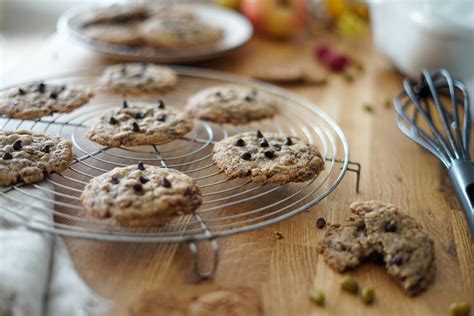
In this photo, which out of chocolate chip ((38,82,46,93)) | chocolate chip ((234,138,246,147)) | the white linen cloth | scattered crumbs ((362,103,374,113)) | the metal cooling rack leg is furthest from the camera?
scattered crumbs ((362,103,374,113))

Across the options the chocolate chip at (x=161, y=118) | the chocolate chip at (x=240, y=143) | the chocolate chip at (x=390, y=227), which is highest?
the chocolate chip at (x=161, y=118)

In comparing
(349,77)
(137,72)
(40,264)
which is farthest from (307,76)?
(40,264)

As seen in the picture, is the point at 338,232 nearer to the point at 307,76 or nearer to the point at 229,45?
the point at 307,76

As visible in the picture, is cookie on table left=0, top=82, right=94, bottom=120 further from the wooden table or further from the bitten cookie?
the bitten cookie

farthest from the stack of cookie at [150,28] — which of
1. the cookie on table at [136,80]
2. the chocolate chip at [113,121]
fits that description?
the chocolate chip at [113,121]

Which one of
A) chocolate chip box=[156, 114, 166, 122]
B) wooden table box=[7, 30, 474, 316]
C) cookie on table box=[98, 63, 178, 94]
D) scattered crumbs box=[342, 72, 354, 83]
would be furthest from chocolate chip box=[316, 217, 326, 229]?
scattered crumbs box=[342, 72, 354, 83]

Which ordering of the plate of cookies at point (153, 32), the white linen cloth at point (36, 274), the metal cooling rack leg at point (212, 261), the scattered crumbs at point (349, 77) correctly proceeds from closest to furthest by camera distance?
the white linen cloth at point (36, 274), the metal cooling rack leg at point (212, 261), the plate of cookies at point (153, 32), the scattered crumbs at point (349, 77)

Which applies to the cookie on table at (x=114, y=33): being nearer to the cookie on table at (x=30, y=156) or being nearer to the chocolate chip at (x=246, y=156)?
the cookie on table at (x=30, y=156)
